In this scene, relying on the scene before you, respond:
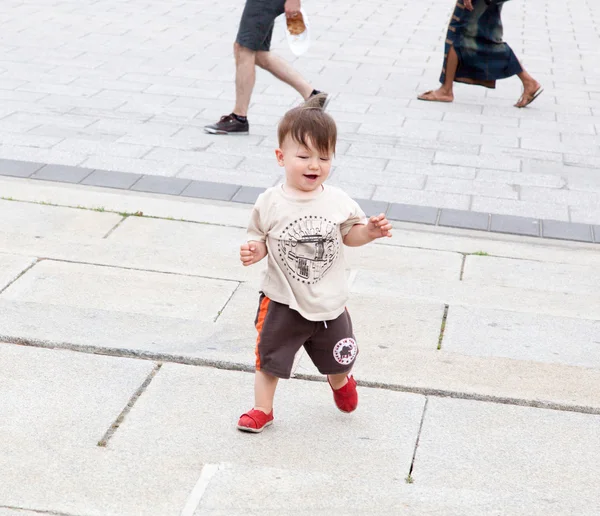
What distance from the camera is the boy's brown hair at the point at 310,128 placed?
2848mm

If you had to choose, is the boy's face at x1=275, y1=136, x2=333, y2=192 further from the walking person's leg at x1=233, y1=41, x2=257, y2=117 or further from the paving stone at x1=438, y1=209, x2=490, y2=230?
the walking person's leg at x1=233, y1=41, x2=257, y2=117

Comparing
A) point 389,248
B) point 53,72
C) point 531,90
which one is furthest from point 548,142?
point 53,72

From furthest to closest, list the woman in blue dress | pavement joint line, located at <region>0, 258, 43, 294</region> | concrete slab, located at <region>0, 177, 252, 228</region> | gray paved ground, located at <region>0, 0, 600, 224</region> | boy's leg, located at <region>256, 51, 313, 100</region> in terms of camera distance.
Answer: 1. the woman in blue dress
2. boy's leg, located at <region>256, 51, 313, 100</region>
3. gray paved ground, located at <region>0, 0, 600, 224</region>
4. concrete slab, located at <region>0, 177, 252, 228</region>
5. pavement joint line, located at <region>0, 258, 43, 294</region>

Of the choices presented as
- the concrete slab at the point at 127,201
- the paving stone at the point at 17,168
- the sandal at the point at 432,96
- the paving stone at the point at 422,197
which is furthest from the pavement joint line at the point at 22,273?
the sandal at the point at 432,96

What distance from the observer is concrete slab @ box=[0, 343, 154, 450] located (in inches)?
115

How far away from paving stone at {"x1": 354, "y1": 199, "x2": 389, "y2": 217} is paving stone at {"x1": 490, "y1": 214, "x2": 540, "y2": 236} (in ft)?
2.01

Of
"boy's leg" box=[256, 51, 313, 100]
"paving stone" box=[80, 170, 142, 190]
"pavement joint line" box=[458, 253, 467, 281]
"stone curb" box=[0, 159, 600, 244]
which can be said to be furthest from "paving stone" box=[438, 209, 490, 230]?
"boy's leg" box=[256, 51, 313, 100]

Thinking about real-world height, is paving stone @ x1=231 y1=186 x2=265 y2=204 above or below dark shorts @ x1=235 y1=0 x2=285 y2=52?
below

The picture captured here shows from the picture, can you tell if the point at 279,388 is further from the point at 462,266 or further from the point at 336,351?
the point at 462,266

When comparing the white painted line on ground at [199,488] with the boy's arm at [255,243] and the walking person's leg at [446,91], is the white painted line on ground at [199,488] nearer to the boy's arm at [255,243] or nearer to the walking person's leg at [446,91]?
the boy's arm at [255,243]

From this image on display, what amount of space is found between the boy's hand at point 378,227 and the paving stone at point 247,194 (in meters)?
2.56

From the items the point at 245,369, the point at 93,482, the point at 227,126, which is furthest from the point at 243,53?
the point at 93,482


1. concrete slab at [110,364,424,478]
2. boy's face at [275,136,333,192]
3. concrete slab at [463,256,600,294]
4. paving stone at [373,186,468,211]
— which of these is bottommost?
paving stone at [373,186,468,211]

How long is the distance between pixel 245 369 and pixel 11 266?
1.37 meters
